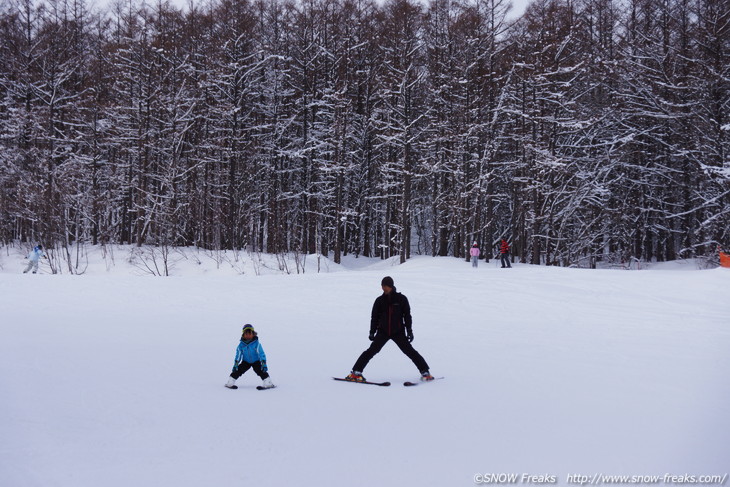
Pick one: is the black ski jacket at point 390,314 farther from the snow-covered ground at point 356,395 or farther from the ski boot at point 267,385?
the ski boot at point 267,385

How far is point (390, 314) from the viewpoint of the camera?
25.6 feet

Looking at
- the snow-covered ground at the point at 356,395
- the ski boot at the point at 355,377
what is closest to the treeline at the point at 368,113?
the snow-covered ground at the point at 356,395

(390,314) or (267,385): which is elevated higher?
(390,314)

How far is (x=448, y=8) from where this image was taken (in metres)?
33.3

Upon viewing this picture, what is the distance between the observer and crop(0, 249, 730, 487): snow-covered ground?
15.4 ft

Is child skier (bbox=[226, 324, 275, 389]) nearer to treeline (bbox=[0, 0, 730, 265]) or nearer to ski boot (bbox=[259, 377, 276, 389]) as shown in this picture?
ski boot (bbox=[259, 377, 276, 389])

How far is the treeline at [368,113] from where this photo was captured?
94.9ft

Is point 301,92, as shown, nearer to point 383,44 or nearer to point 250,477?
point 383,44

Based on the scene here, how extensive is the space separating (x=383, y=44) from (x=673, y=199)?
859 inches

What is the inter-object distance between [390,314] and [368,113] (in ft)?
94.6

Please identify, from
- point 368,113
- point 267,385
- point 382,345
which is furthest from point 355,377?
point 368,113

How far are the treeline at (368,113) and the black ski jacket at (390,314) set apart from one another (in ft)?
67.1

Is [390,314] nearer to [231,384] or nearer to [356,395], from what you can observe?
[356,395]

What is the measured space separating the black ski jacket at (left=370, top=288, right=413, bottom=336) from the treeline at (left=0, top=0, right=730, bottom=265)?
20.4 m
